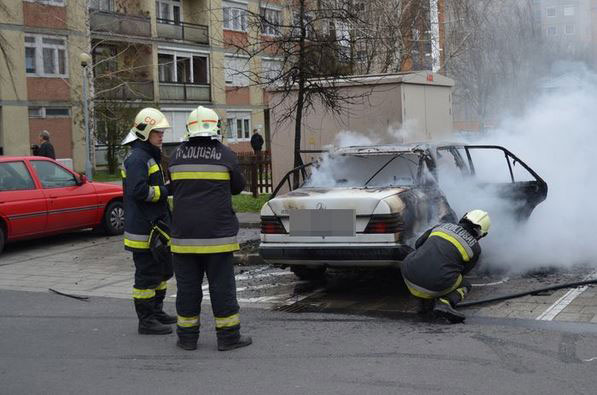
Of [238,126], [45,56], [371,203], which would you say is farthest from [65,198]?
[238,126]

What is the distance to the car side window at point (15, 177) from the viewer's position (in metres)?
11.0

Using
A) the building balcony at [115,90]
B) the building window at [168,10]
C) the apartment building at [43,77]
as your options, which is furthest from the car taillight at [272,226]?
the building window at [168,10]

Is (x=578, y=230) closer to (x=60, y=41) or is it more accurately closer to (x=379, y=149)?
(x=379, y=149)

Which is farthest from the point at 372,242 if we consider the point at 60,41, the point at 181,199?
the point at 60,41

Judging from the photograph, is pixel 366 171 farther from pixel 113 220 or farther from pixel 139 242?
pixel 113 220

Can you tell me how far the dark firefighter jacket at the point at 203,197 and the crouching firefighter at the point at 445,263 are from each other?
179 centimetres

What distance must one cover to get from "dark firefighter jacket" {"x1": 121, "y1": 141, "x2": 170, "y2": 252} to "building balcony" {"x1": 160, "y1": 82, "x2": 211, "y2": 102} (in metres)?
31.2

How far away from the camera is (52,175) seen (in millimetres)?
11727

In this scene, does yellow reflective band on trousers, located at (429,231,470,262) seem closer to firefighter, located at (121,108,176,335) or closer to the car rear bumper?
the car rear bumper

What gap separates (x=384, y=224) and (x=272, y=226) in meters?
1.21

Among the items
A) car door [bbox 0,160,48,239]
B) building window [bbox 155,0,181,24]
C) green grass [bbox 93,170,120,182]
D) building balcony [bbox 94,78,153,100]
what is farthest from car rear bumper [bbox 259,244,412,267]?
building window [bbox 155,0,181,24]

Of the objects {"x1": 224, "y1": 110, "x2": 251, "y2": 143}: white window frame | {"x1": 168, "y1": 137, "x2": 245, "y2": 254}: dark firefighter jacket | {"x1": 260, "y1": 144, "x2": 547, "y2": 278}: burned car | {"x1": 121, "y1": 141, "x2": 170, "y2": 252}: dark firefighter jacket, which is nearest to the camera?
{"x1": 168, "y1": 137, "x2": 245, "y2": 254}: dark firefighter jacket

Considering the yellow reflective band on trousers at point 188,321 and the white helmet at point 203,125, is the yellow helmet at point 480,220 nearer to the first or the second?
the white helmet at point 203,125

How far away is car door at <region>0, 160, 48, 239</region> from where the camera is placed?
1080cm
